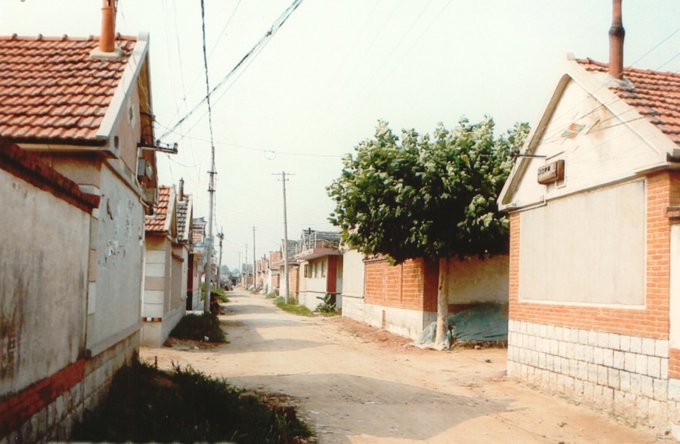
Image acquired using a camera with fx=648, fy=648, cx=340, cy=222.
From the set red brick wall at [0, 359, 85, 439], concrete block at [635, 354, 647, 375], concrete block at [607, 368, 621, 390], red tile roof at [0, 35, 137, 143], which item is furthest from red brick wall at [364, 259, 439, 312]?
red brick wall at [0, 359, 85, 439]

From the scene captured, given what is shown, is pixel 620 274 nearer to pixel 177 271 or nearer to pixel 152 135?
pixel 152 135

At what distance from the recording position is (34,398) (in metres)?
5.42

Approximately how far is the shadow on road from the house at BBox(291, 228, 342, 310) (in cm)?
2390

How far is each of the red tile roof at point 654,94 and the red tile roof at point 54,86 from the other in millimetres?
7498

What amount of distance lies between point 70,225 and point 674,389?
730 centimetres

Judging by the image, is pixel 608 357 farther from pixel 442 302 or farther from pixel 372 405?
pixel 442 302

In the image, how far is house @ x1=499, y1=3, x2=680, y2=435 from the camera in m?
8.43

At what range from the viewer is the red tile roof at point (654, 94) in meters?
9.16

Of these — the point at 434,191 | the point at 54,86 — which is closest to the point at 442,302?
the point at 434,191

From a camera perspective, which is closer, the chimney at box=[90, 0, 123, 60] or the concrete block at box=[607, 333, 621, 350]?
the concrete block at box=[607, 333, 621, 350]

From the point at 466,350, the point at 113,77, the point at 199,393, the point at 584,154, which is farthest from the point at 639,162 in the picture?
the point at 466,350

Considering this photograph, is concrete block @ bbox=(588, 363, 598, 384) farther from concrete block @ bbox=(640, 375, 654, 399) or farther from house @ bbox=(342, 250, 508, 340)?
house @ bbox=(342, 250, 508, 340)

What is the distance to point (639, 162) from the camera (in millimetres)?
9062

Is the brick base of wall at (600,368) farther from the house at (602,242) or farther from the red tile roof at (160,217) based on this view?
the red tile roof at (160,217)
